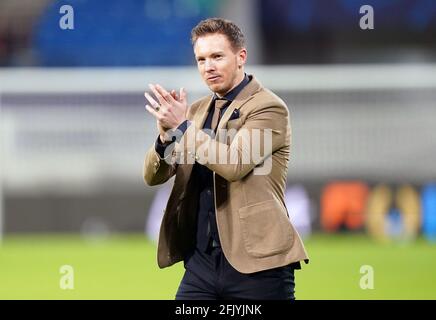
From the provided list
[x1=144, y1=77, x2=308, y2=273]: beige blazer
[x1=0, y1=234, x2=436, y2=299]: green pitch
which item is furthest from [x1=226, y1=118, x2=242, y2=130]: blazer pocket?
[x1=0, y1=234, x2=436, y2=299]: green pitch

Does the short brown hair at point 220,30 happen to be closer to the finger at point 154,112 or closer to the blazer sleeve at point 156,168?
the finger at point 154,112

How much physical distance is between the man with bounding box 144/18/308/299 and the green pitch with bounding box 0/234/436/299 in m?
2.58

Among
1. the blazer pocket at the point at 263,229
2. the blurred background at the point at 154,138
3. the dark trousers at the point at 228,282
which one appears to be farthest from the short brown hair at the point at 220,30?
the blurred background at the point at 154,138

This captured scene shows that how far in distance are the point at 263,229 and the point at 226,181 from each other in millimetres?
197

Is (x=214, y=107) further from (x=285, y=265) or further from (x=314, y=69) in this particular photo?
(x=314, y=69)

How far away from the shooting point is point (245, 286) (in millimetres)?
2988

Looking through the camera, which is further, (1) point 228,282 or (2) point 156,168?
(2) point 156,168

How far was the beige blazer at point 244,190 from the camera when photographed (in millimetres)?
2930

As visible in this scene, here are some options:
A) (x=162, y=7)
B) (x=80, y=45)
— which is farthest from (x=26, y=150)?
(x=162, y=7)

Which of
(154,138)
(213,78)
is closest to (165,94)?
(213,78)

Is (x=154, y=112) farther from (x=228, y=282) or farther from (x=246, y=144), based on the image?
(x=228, y=282)

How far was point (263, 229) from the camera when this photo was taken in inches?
117

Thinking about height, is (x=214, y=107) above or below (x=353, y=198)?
above
